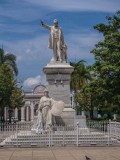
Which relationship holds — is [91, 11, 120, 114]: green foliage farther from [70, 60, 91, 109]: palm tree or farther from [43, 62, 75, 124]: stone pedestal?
[70, 60, 91, 109]: palm tree

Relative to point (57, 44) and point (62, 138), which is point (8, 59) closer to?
point (57, 44)

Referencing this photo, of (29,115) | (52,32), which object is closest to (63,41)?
(52,32)

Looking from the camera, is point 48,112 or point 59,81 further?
point 59,81

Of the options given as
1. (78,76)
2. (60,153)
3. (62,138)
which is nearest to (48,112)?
(62,138)

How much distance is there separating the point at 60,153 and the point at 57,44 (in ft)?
29.9

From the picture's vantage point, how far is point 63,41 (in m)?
26.8

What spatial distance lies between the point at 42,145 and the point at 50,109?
2399mm

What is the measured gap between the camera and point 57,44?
1042 inches

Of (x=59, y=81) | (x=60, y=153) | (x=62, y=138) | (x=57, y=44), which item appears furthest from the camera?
(x=57, y=44)

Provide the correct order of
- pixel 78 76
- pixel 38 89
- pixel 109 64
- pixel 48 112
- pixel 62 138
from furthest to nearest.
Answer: pixel 38 89
pixel 78 76
pixel 109 64
pixel 48 112
pixel 62 138

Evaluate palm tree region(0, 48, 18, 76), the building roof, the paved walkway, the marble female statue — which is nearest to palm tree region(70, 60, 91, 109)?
palm tree region(0, 48, 18, 76)

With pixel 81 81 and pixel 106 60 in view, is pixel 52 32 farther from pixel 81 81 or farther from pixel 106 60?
pixel 81 81

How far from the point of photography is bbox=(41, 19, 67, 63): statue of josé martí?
26.5 meters

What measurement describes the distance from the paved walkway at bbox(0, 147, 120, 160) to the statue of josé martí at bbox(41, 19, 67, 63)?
22.9 ft
